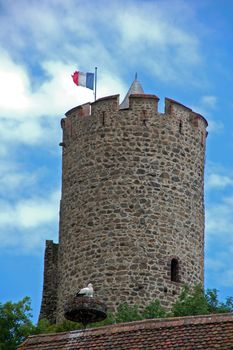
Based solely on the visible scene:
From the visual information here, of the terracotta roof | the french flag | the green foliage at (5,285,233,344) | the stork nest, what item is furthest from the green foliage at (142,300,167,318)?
the terracotta roof

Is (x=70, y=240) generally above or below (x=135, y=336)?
above

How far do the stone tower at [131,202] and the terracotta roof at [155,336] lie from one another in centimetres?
1486

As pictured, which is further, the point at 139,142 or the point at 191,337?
the point at 139,142

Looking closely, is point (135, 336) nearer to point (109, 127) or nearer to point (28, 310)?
point (28, 310)

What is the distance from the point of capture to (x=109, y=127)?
44156 millimetres

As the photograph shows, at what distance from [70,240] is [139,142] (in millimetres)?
3598

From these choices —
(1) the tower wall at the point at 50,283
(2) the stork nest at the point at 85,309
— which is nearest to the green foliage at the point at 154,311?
(1) the tower wall at the point at 50,283

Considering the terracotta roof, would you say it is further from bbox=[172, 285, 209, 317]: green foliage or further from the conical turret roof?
the conical turret roof

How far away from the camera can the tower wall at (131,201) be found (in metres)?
42.4

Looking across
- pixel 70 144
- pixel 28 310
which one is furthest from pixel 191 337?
pixel 70 144

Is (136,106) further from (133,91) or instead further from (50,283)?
(50,283)

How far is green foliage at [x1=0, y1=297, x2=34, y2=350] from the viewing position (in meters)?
38.9

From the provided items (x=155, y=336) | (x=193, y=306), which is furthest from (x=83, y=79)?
(x=155, y=336)

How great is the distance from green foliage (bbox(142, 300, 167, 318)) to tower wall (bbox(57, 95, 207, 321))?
1.84 metres
